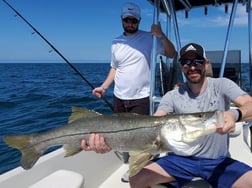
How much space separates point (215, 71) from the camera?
19.4ft

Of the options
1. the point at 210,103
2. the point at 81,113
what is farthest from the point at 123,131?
the point at 210,103

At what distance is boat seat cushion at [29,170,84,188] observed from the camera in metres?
3.21

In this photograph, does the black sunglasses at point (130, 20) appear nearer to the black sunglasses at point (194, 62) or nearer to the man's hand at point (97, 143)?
the black sunglasses at point (194, 62)

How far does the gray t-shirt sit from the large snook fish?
44 centimetres

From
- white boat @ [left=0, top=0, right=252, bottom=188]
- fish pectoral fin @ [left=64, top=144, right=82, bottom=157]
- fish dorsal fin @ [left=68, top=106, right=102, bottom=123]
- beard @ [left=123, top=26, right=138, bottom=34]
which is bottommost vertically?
white boat @ [left=0, top=0, right=252, bottom=188]

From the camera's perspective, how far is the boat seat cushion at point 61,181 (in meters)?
3.21

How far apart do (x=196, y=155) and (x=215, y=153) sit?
0.51 ft

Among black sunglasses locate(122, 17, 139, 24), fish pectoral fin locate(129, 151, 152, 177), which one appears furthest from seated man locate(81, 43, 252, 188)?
black sunglasses locate(122, 17, 139, 24)

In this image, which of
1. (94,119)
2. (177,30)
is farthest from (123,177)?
(177,30)

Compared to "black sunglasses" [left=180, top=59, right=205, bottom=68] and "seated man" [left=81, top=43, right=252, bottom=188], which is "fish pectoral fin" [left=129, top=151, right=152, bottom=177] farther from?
"black sunglasses" [left=180, top=59, right=205, bottom=68]

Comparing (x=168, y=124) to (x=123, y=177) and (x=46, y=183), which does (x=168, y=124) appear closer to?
(x=46, y=183)

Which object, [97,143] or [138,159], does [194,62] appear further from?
[97,143]

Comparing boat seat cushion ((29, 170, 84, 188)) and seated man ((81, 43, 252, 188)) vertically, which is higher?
seated man ((81, 43, 252, 188))

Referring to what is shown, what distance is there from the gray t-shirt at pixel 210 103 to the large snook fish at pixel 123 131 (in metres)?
0.44
